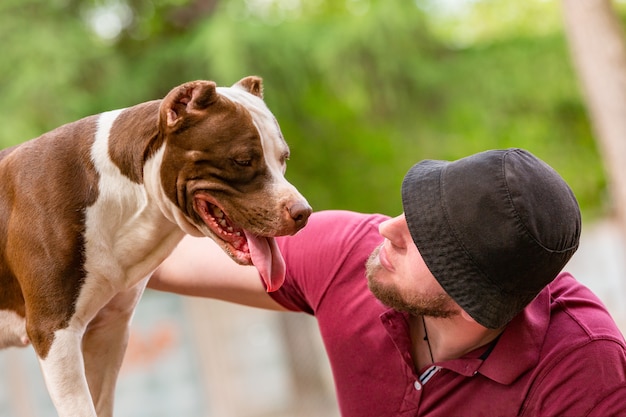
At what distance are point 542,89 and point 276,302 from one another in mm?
7113

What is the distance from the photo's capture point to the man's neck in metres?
2.34

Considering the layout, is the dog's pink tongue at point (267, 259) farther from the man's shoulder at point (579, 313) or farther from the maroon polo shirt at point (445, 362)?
the man's shoulder at point (579, 313)

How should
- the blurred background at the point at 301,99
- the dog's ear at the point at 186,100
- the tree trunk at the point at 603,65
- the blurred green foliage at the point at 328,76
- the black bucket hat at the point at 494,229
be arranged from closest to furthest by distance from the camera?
the dog's ear at the point at 186,100 → the black bucket hat at the point at 494,229 → the tree trunk at the point at 603,65 → the blurred background at the point at 301,99 → the blurred green foliage at the point at 328,76

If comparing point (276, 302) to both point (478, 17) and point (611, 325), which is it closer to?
point (611, 325)

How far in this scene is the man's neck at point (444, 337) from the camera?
234 cm

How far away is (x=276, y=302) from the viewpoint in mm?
2689

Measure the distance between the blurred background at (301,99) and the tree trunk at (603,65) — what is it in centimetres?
1

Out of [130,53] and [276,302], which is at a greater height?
[276,302]

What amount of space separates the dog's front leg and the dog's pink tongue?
1.22ft

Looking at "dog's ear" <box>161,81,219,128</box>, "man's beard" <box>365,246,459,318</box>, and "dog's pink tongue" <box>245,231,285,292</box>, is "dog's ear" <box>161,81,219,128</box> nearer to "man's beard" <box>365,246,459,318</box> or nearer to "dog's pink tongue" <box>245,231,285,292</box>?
"dog's pink tongue" <box>245,231,285,292</box>

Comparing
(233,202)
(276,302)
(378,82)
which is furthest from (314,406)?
(233,202)

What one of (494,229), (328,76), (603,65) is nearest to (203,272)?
(494,229)

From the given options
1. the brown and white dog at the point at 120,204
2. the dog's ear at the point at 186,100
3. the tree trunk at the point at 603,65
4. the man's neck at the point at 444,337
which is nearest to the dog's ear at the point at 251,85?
the brown and white dog at the point at 120,204

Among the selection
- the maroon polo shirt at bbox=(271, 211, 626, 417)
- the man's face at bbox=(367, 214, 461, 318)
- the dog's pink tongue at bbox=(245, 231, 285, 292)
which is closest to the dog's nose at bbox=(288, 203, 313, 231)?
the dog's pink tongue at bbox=(245, 231, 285, 292)
